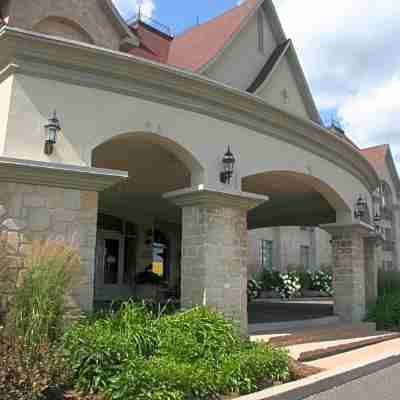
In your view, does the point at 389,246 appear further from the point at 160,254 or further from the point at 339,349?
the point at 339,349

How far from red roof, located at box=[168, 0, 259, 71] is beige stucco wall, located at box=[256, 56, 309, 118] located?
144 centimetres

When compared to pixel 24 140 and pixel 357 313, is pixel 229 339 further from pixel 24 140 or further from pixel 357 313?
pixel 357 313

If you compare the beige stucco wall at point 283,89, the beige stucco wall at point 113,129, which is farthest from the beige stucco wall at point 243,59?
the beige stucco wall at point 113,129

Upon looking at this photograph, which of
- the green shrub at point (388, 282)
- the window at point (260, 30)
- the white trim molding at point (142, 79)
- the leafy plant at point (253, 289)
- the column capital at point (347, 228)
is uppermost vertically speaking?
the window at point (260, 30)

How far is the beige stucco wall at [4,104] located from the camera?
651 cm

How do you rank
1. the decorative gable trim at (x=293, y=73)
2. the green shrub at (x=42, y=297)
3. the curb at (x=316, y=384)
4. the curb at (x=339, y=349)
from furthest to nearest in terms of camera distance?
the decorative gable trim at (x=293, y=73), the curb at (x=339, y=349), the curb at (x=316, y=384), the green shrub at (x=42, y=297)

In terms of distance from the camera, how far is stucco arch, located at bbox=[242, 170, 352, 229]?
11.0 meters

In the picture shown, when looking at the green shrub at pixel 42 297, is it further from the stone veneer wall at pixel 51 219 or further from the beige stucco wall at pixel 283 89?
the beige stucco wall at pixel 283 89

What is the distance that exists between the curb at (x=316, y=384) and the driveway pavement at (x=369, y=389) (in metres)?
0.08

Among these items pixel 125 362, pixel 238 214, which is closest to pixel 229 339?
pixel 125 362

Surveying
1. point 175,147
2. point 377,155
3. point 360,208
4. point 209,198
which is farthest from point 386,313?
point 377,155

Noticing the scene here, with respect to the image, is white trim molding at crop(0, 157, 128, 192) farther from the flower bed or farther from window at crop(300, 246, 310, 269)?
window at crop(300, 246, 310, 269)

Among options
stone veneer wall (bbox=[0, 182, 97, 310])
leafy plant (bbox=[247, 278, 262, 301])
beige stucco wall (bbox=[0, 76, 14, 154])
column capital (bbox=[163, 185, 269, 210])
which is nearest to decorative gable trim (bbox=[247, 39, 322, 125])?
column capital (bbox=[163, 185, 269, 210])

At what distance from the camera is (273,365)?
21.0 ft
